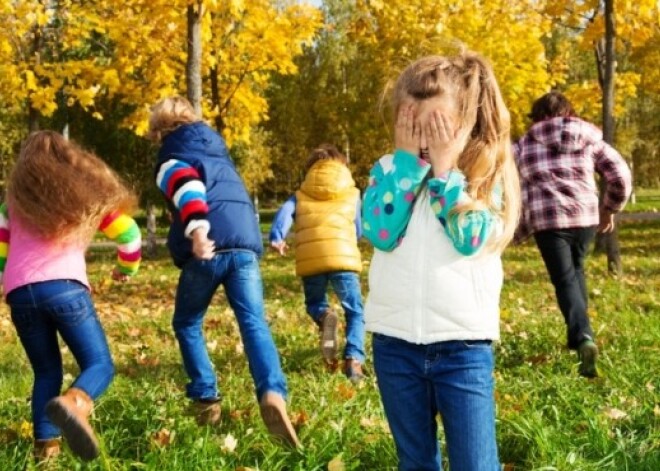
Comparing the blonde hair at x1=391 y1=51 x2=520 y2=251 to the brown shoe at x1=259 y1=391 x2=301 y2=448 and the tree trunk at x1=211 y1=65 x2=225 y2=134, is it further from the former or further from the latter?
the tree trunk at x1=211 y1=65 x2=225 y2=134

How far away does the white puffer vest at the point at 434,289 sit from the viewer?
2547 millimetres

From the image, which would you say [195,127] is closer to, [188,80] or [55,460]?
[55,460]

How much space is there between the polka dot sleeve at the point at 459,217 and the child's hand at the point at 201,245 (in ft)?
5.79

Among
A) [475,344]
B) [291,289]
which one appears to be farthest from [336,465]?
[291,289]

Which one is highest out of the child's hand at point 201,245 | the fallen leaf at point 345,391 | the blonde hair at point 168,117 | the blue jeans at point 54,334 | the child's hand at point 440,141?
the blonde hair at point 168,117

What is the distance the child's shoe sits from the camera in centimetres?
521

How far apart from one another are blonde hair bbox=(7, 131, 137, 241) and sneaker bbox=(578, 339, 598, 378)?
2890 millimetres

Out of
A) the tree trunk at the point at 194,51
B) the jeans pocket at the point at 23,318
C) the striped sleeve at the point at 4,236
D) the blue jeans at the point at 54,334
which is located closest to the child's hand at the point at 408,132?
the blue jeans at the point at 54,334

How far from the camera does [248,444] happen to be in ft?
12.2

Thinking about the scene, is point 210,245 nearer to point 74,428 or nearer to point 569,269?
point 74,428

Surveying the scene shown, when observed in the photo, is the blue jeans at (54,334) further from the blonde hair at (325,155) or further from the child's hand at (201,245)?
the blonde hair at (325,155)

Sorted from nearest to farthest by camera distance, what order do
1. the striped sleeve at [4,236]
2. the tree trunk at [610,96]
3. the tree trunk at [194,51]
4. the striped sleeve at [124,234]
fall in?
the striped sleeve at [4,236] → the striped sleeve at [124,234] → the tree trunk at [194,51] → the tree trunk at [610,96]

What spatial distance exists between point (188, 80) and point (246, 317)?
626 cm

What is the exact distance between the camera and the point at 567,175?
17.9ft
